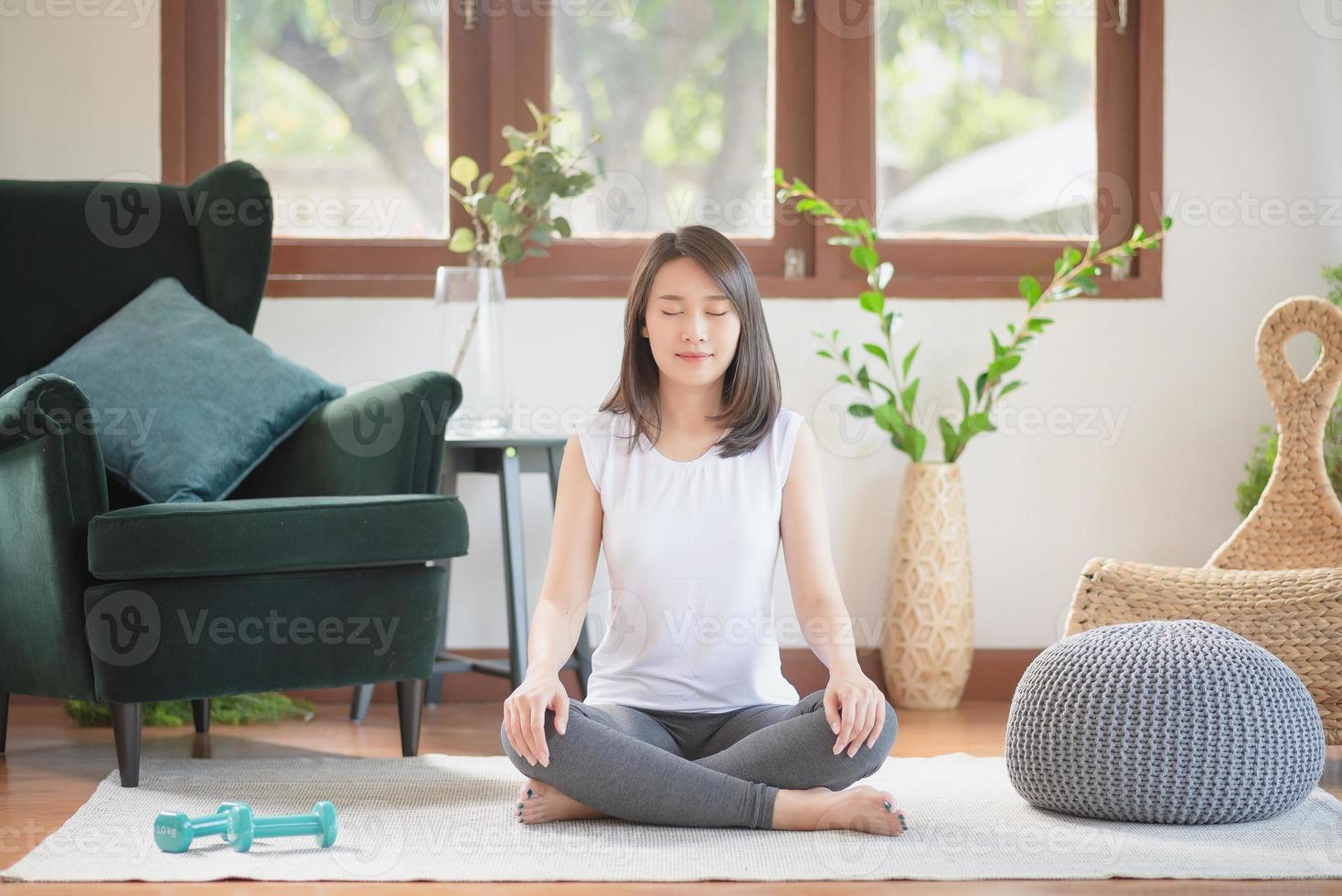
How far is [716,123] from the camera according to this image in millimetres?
3148

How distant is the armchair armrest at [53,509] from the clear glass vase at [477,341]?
85cm

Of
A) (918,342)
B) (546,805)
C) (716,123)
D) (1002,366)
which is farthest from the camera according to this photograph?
(716,123)

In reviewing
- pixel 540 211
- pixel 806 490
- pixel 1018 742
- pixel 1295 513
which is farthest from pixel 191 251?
pixel 1295 513

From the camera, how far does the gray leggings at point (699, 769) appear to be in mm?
1683

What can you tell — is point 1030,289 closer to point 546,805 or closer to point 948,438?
point 948,438

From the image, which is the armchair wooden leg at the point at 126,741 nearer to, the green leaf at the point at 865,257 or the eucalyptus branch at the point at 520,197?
the eucalyptus branch at the point at 520,197

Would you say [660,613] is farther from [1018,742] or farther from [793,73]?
[793,73]

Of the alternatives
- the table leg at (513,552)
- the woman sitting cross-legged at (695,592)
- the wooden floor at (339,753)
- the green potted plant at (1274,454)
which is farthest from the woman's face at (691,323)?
the green potted plant at (1274,454)

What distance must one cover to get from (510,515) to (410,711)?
1.61ft

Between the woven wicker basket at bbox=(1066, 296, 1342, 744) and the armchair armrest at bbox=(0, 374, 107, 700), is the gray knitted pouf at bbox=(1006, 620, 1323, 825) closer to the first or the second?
the woven wicker basket at bbox=(1066, 296, 1342, 744)

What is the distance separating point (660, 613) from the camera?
5.98 ft

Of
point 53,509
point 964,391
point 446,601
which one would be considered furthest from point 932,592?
point 53,509

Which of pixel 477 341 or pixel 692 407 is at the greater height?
pixel 477 341

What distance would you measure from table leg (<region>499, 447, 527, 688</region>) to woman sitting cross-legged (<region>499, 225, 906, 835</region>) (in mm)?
731
